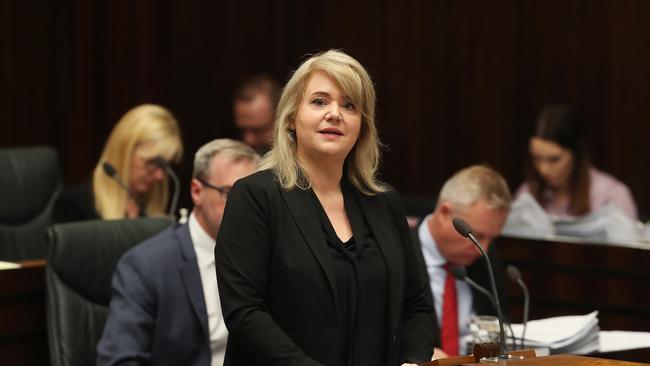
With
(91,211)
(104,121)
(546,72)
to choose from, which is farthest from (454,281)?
(104,121)

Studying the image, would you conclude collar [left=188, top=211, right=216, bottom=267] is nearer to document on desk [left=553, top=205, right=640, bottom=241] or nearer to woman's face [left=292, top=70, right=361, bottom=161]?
woman's face [left=292, top=70, right=361, bottom=161]

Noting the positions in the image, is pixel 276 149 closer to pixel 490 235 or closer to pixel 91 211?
pixel 490 235

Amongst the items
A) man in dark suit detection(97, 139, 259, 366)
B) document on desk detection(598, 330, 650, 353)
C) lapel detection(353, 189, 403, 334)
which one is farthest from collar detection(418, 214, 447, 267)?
lapel detection(353, 189, 403, 334)

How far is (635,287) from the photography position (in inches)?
198

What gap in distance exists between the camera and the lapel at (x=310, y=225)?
2711mm

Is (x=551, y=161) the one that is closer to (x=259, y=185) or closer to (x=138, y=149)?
(x=138, y=149)

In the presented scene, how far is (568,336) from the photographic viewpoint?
3674mm

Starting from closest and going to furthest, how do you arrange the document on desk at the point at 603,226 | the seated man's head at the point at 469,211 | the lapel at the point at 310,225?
the lapel at the point at 310,225 → the seated man's head at the point at 469,211 → the document on desk at the point at 603,226

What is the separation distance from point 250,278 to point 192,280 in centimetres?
89

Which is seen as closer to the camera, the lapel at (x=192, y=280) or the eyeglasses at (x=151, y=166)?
the lapel at (x=192, y=280)

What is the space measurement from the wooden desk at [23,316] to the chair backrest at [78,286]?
0.59 feet

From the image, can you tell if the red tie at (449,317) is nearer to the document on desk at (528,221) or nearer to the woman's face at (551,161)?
the document on desk at (528,221)

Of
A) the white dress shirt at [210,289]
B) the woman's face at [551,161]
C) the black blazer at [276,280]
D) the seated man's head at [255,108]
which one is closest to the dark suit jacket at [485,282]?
the white dress shirt at [210,289]

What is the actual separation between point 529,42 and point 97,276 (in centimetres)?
397
